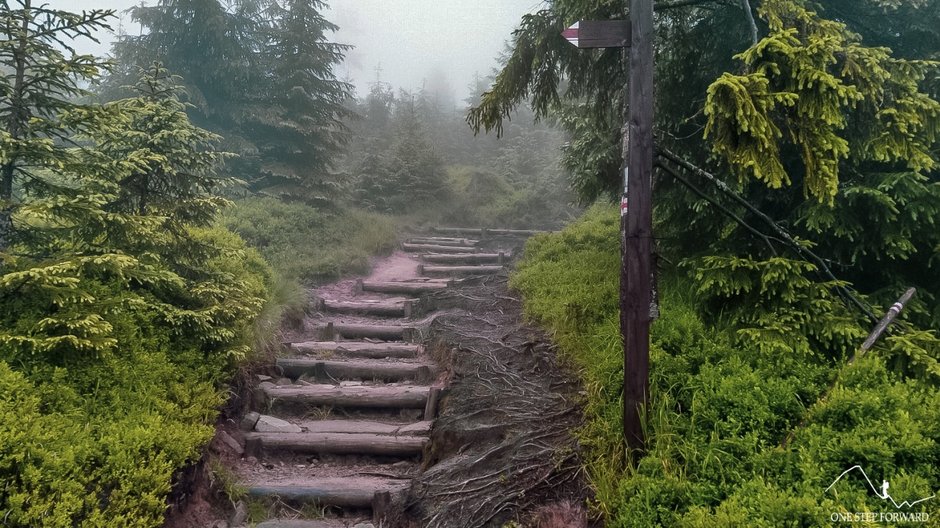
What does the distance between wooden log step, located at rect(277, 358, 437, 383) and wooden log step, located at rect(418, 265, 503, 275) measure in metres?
4.85

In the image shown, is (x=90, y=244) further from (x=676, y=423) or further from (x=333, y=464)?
(x=676, y=423)

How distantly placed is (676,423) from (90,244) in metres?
5.67

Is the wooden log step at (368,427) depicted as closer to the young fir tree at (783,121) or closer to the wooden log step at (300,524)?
the wooden log step at (300,524)

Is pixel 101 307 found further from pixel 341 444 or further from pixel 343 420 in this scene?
pixel 343 420

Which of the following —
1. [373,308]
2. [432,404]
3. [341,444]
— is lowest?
[341,444]

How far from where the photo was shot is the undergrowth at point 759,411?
2848 millimetres

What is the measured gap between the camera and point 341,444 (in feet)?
18.6

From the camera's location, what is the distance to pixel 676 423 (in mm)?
3783

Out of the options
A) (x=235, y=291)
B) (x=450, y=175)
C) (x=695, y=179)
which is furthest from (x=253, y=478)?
(x=450, y=175)

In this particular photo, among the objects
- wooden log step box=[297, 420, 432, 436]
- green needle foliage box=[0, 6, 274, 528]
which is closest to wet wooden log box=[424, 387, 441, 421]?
wooden log step box=[297, 420, 432, 436]

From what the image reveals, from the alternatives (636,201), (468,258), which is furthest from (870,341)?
(468,258)

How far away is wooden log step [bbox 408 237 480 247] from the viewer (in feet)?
51.5

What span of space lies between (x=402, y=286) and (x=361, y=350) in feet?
11.1

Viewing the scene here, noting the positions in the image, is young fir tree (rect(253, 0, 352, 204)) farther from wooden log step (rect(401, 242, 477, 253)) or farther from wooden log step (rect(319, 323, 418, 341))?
wooden log step (rect(319, 323, 418, 341))
